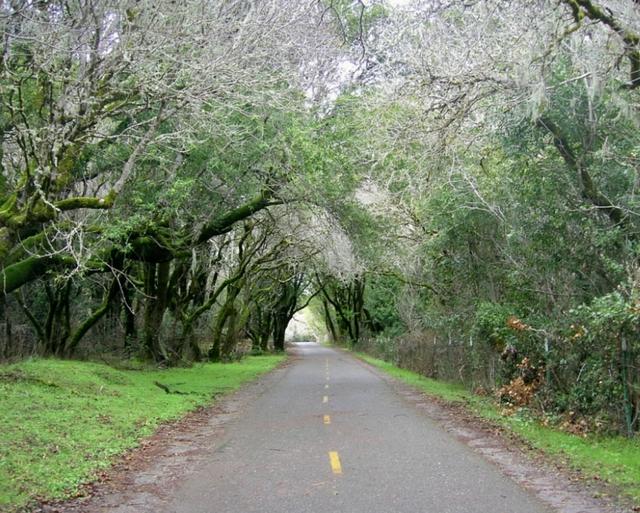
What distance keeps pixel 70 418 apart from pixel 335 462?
5699 millimetres

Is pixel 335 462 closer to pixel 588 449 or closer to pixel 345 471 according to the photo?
pixel 345 471

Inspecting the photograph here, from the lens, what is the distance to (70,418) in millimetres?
12570

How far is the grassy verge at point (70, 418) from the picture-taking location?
26.9 ft

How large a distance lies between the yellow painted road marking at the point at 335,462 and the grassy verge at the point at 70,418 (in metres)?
3.01

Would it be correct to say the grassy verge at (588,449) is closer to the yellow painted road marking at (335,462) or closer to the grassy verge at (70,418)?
the yellow painted road marking at (335,462)

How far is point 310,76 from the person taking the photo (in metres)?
18.6

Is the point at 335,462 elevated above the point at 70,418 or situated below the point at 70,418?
below

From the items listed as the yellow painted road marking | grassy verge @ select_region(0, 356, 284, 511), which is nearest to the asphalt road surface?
the yellow painted road marking

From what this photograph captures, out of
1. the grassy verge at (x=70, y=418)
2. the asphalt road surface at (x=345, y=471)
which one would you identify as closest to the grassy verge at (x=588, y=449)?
the asphalt road surface at (x=345, y=471)

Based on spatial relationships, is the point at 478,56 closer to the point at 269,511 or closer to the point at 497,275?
the point at 497,275

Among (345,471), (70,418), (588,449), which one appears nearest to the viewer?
(345,471)

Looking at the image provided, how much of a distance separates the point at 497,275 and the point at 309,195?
5.47m

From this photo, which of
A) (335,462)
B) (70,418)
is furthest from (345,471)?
(70,418)

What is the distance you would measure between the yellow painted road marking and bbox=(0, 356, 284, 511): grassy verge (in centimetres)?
301
